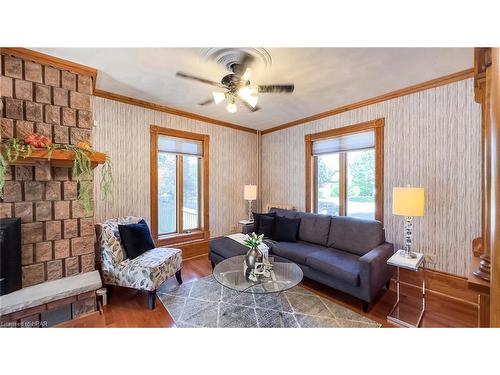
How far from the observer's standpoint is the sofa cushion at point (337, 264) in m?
2.06

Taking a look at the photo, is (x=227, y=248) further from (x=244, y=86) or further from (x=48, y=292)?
(x=244, y=86)

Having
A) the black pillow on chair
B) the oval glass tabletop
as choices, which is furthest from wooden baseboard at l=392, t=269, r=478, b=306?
the black pillow on chair

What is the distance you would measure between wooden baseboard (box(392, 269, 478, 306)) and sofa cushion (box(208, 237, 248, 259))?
2.04 m

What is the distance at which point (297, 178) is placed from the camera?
3.94m

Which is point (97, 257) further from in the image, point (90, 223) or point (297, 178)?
point (297, 178)

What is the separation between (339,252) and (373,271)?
0.66m

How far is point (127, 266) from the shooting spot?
85.0 inches

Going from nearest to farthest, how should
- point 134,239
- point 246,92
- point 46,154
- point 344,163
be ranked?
point 46,154 → point 246,92 → point 134,239 → point 344,163

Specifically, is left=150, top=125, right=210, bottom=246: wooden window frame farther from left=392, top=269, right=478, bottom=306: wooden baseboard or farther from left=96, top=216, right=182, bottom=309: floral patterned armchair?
left=392, top=269, right=478, bottom=306: wooden baseboard

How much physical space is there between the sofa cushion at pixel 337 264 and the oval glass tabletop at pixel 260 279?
35cm

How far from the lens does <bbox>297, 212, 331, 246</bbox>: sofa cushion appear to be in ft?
9.76

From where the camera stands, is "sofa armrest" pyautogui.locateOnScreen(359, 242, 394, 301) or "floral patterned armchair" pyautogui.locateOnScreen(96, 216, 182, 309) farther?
"floral patterned armchair" pyautogui.locateOnScreen(96, 216, 182, 309)

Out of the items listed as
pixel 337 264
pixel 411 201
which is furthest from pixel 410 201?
pixel 337 264

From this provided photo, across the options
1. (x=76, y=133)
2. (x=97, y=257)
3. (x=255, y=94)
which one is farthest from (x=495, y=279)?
(x=97, y=257)
